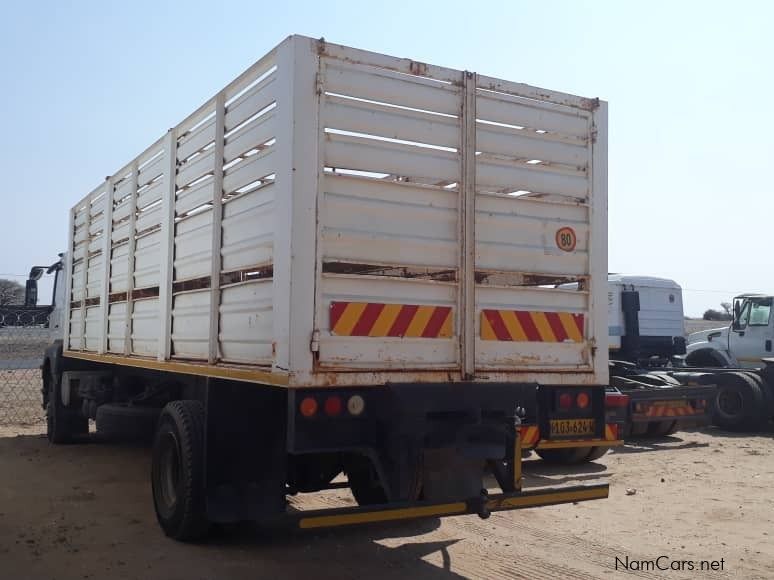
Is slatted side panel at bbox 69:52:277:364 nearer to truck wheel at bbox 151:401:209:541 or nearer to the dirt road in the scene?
truck wheel at bbox 151:401:209:541

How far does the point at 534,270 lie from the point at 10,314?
1022 centimetres

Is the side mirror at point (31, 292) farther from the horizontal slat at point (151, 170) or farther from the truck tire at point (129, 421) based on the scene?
the horizontal slat at point (151, 170)

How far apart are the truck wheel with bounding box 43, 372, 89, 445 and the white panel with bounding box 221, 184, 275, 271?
6218 millimetres

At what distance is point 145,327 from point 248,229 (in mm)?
2315

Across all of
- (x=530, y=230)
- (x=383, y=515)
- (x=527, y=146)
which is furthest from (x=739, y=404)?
(x=383, y=515)

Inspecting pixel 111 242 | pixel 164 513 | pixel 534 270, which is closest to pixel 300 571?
pixel 164 513

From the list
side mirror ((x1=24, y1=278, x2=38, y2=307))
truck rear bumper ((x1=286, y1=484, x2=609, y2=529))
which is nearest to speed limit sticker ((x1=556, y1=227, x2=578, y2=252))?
truck rear bumper ((x1=286, y1=484, x2=609, y2=529))

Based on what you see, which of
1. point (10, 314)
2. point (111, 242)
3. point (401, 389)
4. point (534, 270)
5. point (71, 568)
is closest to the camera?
point (401, 389)

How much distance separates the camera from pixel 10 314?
12703 millimetres

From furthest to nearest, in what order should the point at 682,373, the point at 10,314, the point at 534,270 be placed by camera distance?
the point at 682,373 < the point at 10,314 < the point at 534,270

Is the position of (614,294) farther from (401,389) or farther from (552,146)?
(401,389)

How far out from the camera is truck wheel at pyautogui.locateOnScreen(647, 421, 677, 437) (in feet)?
38.0

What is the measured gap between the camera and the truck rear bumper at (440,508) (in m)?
4.36

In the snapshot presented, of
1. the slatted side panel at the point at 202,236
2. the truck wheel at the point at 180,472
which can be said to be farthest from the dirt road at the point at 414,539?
the slatted side panel at the point at 202,236
